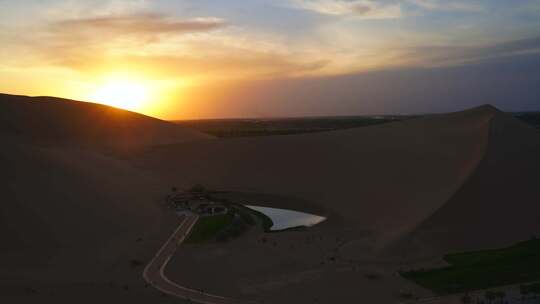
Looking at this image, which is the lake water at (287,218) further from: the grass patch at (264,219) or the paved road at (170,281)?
the paved road at (170,281)

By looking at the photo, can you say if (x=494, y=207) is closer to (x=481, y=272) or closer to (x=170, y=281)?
(x=481, y=272)

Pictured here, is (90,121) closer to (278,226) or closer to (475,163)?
(278,226)

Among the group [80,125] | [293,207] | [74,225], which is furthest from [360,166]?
[80,125]

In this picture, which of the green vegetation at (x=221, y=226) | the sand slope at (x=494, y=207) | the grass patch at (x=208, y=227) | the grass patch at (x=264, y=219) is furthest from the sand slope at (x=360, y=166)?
the grass patch at (x=208, y=227)

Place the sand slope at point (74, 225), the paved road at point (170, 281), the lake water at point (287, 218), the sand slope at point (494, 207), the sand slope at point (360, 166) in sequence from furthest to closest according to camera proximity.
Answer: the sand slope at point (360, 166), the lake water at point (287, 218), the sand slope at point (494, 207), the sand slope at point (74, 225), the paved road at point (170, 281)

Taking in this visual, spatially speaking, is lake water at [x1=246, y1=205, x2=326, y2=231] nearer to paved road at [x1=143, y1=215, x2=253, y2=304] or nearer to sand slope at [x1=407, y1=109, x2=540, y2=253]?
paved road at [x1=143, y1=215, x2=253, y2=304]

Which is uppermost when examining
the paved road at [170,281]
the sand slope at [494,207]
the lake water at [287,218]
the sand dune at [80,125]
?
the sand dune at [80,125]

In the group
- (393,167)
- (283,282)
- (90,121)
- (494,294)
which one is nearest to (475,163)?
(393,167)
